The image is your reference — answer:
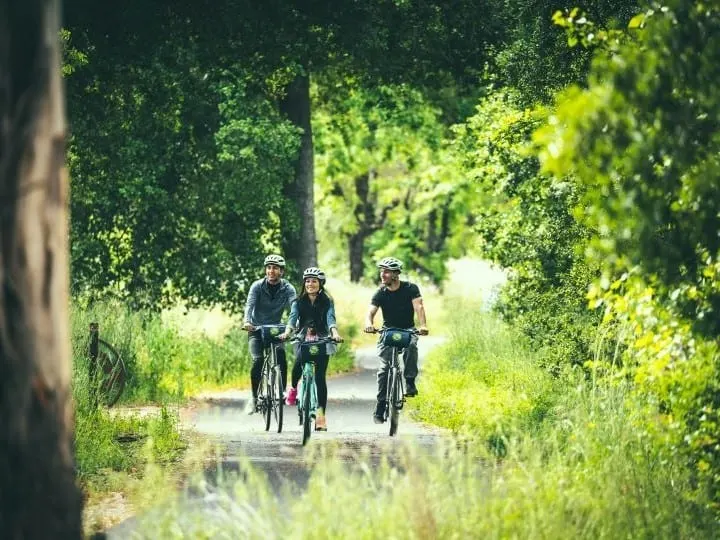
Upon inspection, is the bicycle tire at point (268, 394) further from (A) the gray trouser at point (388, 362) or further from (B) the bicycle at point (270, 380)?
(A) the gray trouser at point (388, 362)

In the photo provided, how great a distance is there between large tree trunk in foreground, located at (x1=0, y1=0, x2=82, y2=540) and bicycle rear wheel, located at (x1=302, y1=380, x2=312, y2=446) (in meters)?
9.85

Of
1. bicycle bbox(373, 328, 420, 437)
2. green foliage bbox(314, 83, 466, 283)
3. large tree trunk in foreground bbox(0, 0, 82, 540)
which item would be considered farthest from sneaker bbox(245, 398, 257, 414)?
green foliage bbox(314, 83, 466, 283)

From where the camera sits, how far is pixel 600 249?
24.6ft

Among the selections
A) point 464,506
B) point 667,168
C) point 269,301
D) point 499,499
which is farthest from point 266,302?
point 667,168

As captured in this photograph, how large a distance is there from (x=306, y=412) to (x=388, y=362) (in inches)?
57.7

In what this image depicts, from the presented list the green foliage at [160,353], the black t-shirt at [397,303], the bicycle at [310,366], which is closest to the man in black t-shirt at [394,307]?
the black t-shirt at [397,303]

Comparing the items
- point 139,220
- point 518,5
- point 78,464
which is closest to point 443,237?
point 139,220

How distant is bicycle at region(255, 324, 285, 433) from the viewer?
54.4 feet

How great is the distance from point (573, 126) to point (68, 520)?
119 inches

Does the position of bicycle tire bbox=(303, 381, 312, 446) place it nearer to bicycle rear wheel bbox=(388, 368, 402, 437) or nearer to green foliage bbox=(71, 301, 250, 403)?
bicycle rear wheel bbox=(388, 368, 402, 437)

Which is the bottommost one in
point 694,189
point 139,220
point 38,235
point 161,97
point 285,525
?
point 285,525

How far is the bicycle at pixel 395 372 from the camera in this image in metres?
15.8

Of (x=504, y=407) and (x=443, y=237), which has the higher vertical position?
(x=443, y=237)

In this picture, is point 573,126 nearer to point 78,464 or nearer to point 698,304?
point 698,304
